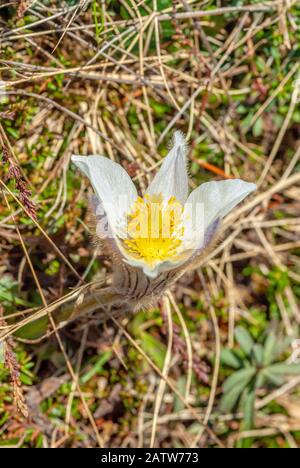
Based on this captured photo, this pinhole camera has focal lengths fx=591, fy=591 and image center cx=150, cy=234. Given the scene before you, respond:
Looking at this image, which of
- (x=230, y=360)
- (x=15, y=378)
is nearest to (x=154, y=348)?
(x=230, y=360)

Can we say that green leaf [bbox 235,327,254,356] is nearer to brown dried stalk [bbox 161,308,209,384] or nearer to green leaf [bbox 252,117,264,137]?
brown dried stalk [bbox 161,308,209,384]

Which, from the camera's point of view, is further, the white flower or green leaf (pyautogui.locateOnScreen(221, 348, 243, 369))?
green leaf (pyautogui.locateOnScreen(221, 348, 243, 369))

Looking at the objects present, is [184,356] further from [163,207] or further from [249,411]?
[163,207]

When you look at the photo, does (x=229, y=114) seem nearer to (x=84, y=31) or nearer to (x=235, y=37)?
(x=235, y=37)

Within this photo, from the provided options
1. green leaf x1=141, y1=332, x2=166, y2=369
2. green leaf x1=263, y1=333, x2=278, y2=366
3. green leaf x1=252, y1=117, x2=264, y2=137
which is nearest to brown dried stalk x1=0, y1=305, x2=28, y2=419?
green leaf x1=141, y1=332, x2=166, y2=369

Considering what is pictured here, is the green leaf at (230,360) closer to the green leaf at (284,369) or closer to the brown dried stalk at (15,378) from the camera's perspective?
the green leaf at (284,369)

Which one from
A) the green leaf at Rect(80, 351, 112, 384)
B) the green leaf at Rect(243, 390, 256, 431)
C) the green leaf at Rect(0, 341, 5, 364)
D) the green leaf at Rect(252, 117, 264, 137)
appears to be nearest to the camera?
the green leaf at Rect(0, 341, 5, 364)

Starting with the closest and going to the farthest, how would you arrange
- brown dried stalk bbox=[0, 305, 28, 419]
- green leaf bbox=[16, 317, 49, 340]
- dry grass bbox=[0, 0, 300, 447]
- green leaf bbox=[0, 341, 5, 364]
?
brown dried stalk bbox=[0, 305, 28, 419], green leaf bbox=[0, 341, 5, 364], green leaf bbox=[16, 317, 49, 340], dry grass bbox=[0, 0, 300, 447]
